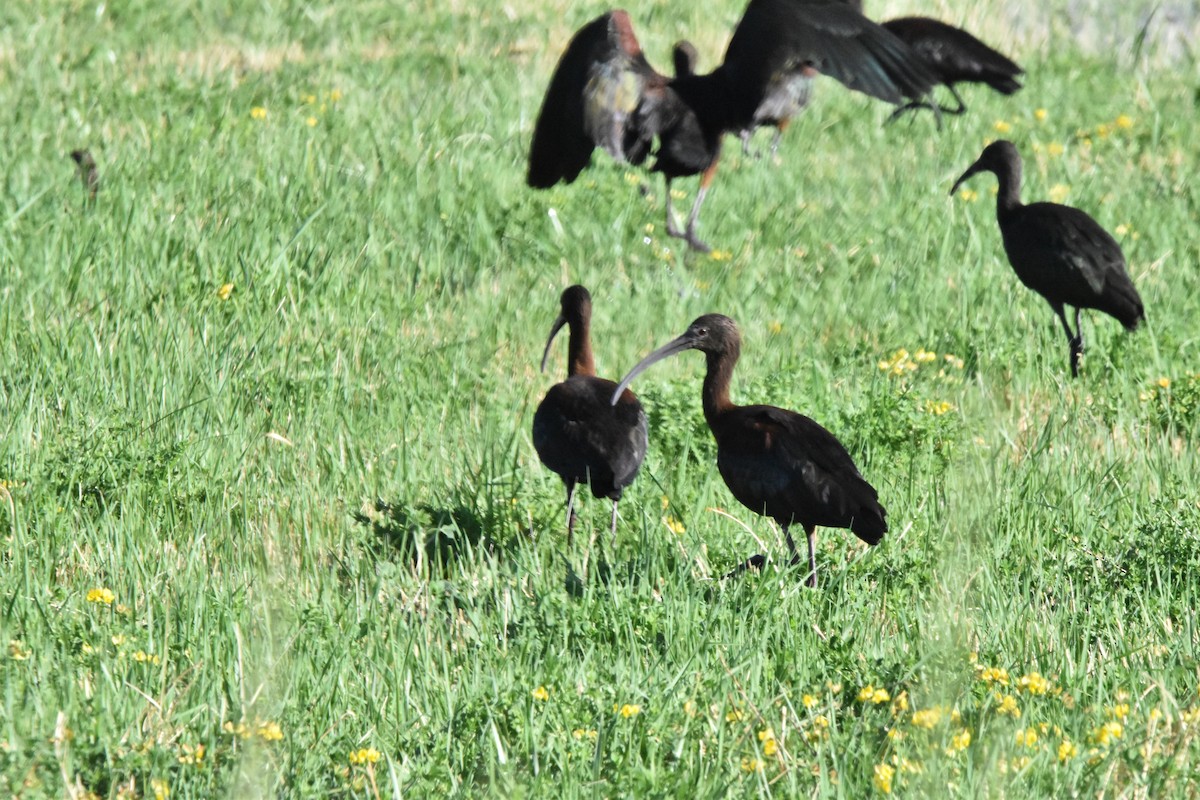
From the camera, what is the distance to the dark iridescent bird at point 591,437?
5.00 m

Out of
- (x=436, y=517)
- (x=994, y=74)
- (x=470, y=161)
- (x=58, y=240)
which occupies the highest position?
(x=994, y=74)

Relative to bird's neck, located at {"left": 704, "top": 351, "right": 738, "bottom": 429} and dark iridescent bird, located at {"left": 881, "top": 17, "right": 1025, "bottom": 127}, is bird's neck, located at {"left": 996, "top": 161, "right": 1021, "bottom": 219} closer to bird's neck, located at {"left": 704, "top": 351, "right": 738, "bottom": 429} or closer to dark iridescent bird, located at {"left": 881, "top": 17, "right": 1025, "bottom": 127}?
dark iridescent bird, located at {"left": 881, "top": 17, "right": 1025, "bottom": 127}

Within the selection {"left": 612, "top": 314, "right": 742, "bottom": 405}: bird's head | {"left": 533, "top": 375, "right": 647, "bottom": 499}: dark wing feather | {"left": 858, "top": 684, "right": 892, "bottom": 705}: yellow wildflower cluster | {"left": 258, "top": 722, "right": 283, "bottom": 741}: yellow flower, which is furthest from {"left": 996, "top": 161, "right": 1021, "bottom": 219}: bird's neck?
{"left": 258, "top": 722, "right": 283, "bottom": 741}: yellow flower

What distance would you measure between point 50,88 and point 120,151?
1.58m

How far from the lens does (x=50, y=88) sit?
29.9ft

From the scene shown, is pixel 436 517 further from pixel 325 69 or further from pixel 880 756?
pixel 325 69

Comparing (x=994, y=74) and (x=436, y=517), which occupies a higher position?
(x=994, y=74)

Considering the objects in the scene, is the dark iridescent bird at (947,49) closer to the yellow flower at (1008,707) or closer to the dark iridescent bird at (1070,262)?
the dark iridescent bird at (1070,262)

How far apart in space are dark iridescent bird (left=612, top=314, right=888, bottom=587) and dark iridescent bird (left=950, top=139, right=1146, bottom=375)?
2.06 meters

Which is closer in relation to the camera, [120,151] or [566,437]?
[566,437]

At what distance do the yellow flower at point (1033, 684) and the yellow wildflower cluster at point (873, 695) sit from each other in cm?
34

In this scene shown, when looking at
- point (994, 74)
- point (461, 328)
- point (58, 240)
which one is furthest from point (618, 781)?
point (994, 74)

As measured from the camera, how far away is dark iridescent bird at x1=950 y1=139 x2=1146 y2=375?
6.40 metres

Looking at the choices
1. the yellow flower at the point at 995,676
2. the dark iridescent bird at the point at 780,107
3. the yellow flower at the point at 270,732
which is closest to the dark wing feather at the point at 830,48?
the dark iridescent bird at the point at 780,107
